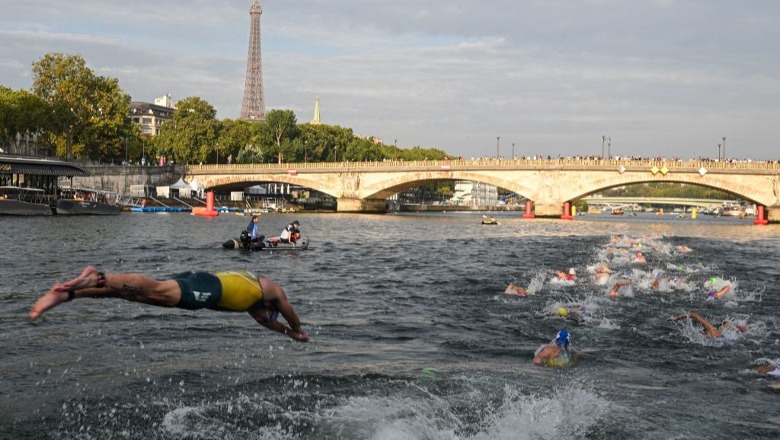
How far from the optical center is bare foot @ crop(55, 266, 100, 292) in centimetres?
809

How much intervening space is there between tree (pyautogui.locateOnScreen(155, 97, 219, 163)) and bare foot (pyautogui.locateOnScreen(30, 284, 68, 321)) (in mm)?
125478

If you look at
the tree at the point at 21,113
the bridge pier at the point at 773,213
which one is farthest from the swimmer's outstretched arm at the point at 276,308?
the tree at the point at 21,113

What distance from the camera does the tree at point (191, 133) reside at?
130125 millimetres

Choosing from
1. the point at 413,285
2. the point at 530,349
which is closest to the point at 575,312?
the point at 530,349

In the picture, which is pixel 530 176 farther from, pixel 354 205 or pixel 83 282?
pixel 83 282

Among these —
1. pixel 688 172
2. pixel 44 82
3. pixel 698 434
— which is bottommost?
pixel 698 434

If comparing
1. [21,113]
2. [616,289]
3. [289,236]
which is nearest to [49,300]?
[616,289]

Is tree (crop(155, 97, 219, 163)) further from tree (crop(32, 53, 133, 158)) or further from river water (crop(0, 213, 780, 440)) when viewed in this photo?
river water (crop(0, 213, 780, 440))

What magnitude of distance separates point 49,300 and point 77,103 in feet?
351

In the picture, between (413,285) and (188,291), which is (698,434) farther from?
(413,285)

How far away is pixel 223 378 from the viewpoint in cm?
1390

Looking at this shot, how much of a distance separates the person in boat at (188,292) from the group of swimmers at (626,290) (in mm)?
7094

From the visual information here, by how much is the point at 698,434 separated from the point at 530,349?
6.01 meters

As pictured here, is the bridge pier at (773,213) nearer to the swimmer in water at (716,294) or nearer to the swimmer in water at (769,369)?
the swimmer in water at (716,294)
